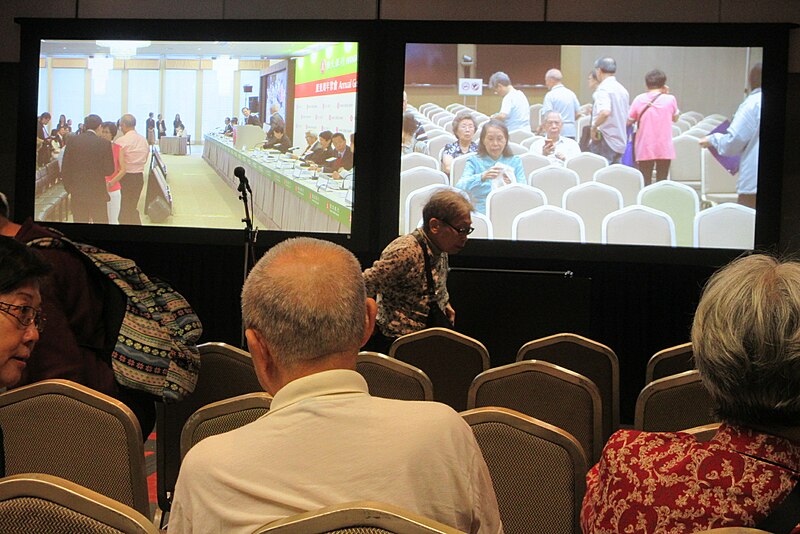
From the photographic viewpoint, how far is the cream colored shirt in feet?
4.52

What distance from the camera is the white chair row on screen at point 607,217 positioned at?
23.2 feet

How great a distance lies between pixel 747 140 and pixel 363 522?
6.56 meters

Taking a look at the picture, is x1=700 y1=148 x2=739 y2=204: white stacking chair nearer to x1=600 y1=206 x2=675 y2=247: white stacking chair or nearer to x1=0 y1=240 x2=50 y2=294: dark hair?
x1=600 y1=206 x2=675 y2=247: white stacking chair

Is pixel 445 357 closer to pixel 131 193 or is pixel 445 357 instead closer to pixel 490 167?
pixel 490 167

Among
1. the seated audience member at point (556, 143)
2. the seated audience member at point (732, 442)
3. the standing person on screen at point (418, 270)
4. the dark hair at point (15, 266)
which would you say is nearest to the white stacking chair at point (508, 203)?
the seated audience member at point (556, 143)

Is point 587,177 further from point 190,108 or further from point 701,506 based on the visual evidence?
point 701,506

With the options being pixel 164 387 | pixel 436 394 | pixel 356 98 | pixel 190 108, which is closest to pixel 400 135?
pixel 356 98

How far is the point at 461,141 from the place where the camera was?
7.40 meters

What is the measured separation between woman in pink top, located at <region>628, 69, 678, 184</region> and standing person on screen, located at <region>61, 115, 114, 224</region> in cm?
438

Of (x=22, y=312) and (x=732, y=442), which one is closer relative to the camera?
(x=732, y=442)

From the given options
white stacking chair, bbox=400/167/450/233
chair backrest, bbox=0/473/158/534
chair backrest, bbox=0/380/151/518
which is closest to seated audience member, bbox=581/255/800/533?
chair backrest, bbox=0/473/158/534

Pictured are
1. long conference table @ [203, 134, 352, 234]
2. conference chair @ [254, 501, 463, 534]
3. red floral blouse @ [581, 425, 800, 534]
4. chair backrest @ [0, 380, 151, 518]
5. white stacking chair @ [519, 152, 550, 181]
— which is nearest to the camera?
conference chair @ [254, 501, 463, 534]

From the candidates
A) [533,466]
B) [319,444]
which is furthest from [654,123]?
[319,444]

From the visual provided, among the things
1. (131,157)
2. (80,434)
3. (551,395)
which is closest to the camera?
(80,434)
